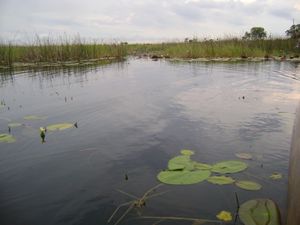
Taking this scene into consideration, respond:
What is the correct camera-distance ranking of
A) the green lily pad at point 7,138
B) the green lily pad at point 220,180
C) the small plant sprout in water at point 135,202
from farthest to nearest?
1. the green lily pad at point 7,138
2. the green lily pad at point 220,180
3. the small plant sprout in water at point 135,202

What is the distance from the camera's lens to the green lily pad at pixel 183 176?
3.33 m

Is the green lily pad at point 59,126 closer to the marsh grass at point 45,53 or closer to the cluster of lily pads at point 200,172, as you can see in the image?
the cluster of lily pads at point 200,172

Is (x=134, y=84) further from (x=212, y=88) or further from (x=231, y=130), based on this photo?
(x=231, y=130)

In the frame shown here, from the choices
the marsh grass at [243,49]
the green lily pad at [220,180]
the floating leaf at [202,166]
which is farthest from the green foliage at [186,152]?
the marsh grass at [243,49]

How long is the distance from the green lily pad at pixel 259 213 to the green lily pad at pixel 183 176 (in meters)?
0.60

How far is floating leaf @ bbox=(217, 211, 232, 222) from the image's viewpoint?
276 cm

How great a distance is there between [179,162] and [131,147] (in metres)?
1.04

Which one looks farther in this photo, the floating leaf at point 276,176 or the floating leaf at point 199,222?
the floating leaf at point 276,176

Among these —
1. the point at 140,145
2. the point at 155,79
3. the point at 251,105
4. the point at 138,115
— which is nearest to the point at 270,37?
the point at 155,79

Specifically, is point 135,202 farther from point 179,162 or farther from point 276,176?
point 276,176

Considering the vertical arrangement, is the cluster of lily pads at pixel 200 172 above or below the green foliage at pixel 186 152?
below

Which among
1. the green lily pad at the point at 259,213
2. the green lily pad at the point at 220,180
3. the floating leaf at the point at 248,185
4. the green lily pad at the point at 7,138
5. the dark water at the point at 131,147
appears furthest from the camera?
the green lily pad at the point at 7,138

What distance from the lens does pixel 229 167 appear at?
3.65 m

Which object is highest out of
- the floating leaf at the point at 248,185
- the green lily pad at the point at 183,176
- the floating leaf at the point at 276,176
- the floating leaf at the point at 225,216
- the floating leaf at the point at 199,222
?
the green lily pad at the point at 183,176
